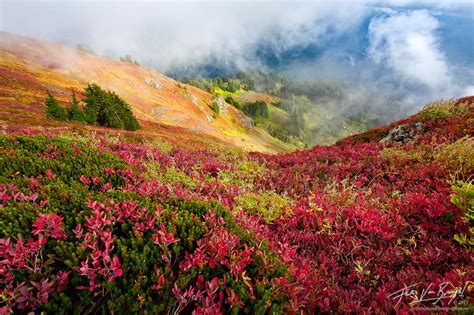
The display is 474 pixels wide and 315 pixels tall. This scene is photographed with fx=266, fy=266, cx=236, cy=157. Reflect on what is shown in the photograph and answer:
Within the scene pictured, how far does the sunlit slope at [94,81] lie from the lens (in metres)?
66.1

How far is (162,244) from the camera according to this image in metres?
3.16

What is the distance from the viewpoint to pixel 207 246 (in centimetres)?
321

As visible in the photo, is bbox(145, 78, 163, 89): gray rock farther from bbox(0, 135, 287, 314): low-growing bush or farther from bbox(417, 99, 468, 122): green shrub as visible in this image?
bbox(0, 135, 287, 314): low-growing bush

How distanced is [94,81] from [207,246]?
10463 centimetres

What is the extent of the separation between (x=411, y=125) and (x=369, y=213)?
11970 millimetres

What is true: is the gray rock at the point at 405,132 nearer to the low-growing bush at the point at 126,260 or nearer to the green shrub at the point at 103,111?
the low-growing bush at the point at 126,260

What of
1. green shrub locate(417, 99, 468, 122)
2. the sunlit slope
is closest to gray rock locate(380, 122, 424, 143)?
green shrub locate(417, 99, 468, 122)

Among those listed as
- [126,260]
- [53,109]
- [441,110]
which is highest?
[441,110]

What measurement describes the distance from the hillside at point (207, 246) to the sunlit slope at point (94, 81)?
58.5 meters

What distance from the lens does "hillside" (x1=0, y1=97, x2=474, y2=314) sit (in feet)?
8.63

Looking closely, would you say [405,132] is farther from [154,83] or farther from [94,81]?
[154,83]

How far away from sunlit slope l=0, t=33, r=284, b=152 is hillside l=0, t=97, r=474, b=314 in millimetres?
58530

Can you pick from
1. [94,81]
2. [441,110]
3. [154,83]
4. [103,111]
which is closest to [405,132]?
[441,110]

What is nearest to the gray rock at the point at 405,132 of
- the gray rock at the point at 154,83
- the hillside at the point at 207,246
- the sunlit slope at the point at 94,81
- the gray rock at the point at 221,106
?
the hillside at the point at 207,246
